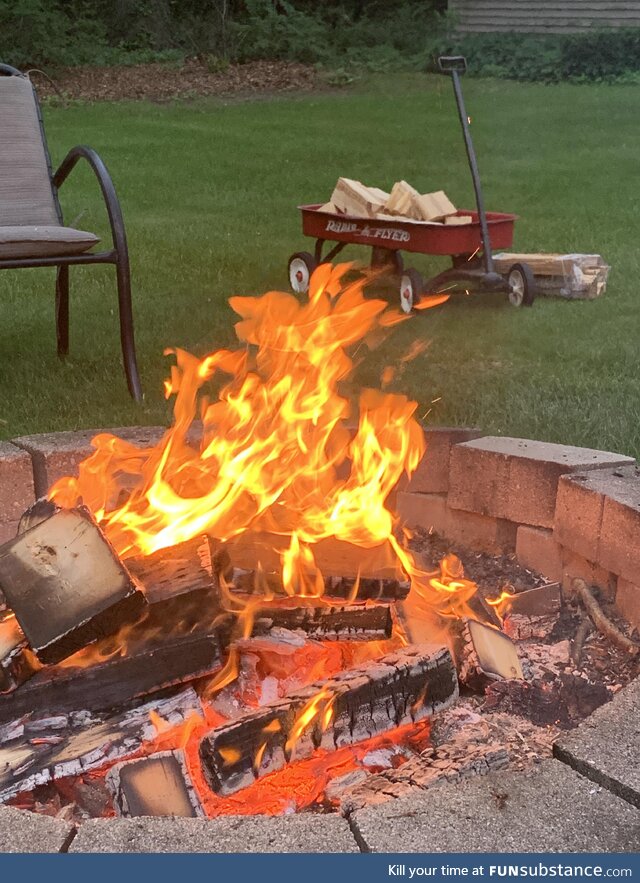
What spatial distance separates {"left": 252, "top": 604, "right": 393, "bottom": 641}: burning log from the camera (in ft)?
6.57

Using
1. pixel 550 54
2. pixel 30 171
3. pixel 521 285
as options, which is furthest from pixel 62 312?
pixel 550 54

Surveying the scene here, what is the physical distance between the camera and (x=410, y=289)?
16.6 ft

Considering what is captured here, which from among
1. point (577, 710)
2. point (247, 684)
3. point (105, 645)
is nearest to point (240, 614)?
point (247, 684)

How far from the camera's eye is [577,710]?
1.95 meters

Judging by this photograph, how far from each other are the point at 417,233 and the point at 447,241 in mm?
149

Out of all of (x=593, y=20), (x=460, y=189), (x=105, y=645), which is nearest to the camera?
(x=105, y=645)

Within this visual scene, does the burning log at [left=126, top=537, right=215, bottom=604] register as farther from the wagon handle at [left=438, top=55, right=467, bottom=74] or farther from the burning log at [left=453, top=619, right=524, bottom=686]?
the wagon handle at [left=438, top=55, right=467, bottom=74]

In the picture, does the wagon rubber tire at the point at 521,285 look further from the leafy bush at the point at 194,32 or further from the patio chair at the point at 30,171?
the leafy bush at the point at 194,32

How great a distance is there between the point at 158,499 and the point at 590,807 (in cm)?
110

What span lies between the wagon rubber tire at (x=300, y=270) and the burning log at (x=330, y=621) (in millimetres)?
3602

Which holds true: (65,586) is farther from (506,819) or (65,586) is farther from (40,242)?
(40,242)

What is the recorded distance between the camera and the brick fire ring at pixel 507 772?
1.37 metres

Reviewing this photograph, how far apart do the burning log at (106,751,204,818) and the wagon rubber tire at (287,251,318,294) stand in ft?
13.1
